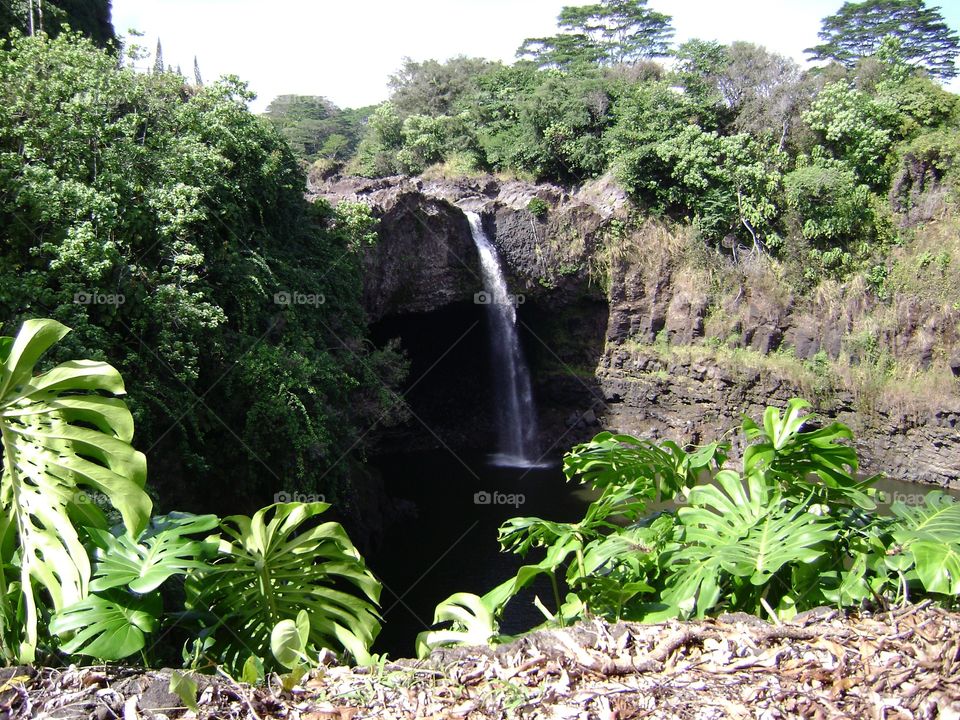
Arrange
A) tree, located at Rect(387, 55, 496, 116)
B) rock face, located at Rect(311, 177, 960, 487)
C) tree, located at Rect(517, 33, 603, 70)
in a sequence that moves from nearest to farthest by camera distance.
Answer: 1. rock face, located at Rect(311, 177, 960, 487)
2. tree, located at Rect(387, 55, 496, 116)
3. tree, located at Rect(517, 33, 603, 70)

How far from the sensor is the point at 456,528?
42.4 ft

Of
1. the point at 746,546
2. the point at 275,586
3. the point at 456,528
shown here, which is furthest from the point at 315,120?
the point at 746,546

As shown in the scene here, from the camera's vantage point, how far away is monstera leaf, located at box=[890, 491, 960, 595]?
2.47 metres

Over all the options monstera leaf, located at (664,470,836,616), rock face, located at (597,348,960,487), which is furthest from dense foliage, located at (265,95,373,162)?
monstera leaf, located at (664,470,836,616)

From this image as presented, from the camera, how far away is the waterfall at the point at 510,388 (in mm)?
18109

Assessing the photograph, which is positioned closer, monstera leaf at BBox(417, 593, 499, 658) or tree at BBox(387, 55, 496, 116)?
monstera leaf at BBox(417, 593, 499, 658)

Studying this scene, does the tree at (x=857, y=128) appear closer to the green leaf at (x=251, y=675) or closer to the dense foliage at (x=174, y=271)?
the dense foliage at (x=174, y=271)
